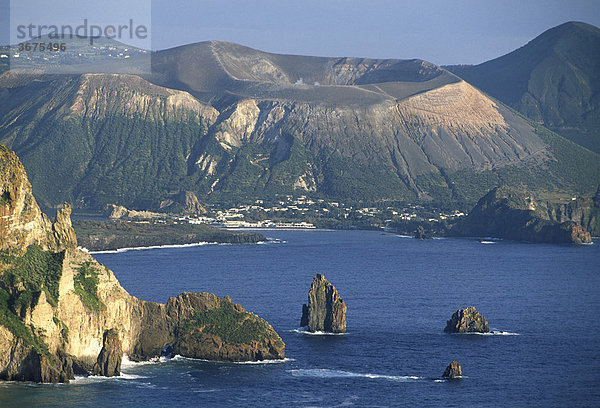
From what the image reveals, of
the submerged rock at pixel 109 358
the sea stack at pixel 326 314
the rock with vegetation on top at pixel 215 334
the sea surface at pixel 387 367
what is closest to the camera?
the sea surface at pixel 387 367

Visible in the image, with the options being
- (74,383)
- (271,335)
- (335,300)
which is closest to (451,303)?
(335,300)

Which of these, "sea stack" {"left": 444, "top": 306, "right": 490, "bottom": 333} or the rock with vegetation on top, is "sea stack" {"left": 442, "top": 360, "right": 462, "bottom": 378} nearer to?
the rock with vegetation on top

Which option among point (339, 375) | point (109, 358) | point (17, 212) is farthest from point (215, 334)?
point (17, 212)

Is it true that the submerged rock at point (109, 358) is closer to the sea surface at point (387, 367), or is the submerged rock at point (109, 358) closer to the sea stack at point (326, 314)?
the sea surface at point (387, 367)

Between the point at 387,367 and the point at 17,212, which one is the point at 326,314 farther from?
the point at 17,212

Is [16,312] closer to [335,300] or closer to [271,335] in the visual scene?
[271,335]

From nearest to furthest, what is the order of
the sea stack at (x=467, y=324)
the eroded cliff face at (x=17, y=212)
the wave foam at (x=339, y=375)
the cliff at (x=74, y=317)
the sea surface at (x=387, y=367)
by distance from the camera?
the cliff at (x=74, y=317) < the sea surface at (x=387, y=367) < the eroded cliff face at (x=17, y=212) < the wave foam at (x=339, y=375) < the sea stack at (x=467, y=324)

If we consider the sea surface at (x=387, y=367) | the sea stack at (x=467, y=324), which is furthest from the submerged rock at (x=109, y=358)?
the sea stack at (x=467, y=324)
